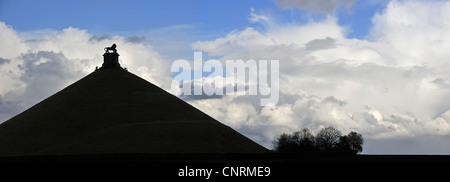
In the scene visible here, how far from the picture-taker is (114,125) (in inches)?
3932

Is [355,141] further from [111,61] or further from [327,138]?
[111,61]

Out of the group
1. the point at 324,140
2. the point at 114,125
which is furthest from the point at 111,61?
the point at 324,140

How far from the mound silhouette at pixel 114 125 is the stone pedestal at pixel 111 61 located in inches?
45.7

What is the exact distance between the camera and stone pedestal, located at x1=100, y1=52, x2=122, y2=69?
125 meters

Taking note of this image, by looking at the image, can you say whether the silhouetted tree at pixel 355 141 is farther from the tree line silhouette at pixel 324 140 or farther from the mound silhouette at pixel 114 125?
the mound silhouette at pixel 114 125

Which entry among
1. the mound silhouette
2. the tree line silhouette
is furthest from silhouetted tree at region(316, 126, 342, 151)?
the mound silhouette

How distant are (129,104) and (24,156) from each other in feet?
103

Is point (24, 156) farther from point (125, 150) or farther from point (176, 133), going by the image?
point (176, 133)

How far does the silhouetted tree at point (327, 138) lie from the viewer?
5302 inches

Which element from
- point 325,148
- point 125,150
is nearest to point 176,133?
point 125,150

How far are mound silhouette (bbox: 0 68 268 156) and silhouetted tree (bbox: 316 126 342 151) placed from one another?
36015 mm

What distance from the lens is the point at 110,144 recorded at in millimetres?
88000

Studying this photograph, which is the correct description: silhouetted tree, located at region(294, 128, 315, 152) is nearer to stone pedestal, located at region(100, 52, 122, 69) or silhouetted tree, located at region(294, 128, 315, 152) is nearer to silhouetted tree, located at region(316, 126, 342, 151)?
silhouetted tree, located at region(316, 126, 342, 151)

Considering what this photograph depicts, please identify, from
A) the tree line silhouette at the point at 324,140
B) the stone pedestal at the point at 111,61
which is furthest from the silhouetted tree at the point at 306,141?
the stone pedestal at the point at 111,61
